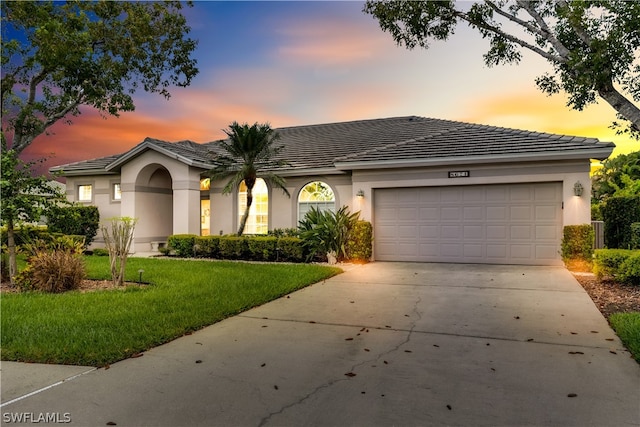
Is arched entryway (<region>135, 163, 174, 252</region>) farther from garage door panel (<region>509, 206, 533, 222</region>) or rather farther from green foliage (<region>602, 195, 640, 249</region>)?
green foliage (<region>602, 195, 640, 249</region>)

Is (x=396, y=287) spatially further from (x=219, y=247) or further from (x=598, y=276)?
(x=219, y=247)

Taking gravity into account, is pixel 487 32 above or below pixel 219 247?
above

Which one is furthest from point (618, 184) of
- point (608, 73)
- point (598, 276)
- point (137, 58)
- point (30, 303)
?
point (30, 303)

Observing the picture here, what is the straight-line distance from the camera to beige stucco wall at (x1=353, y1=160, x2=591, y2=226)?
11.2m

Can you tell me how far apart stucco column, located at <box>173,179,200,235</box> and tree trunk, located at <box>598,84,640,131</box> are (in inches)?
513

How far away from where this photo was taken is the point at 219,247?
1403cm

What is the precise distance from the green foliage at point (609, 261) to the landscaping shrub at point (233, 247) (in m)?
9.92

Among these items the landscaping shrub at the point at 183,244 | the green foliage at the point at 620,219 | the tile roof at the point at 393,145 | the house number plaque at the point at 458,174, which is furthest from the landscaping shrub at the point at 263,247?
the green foliage at the point at 620,219

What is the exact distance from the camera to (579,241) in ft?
35.4

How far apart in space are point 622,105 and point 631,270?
3.36 m

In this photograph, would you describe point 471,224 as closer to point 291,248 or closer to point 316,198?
point 316,198

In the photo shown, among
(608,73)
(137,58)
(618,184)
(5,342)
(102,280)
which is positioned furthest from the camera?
(618,184)

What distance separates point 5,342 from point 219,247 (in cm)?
923

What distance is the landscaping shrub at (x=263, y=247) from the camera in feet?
43.5
